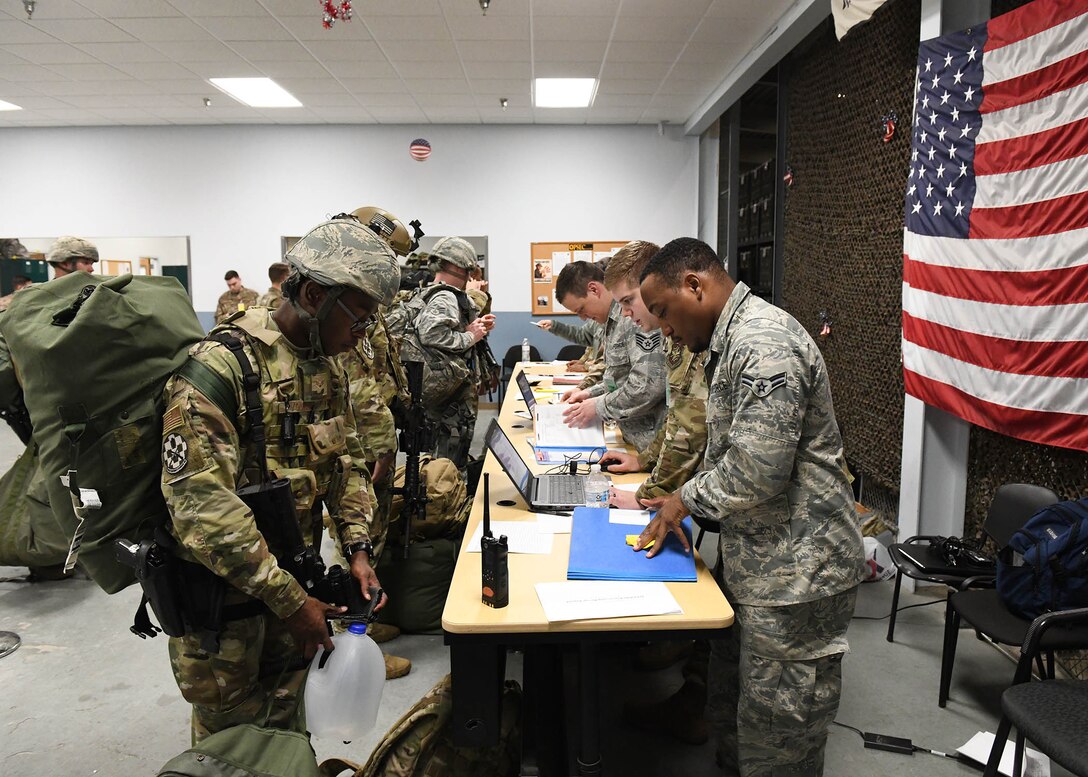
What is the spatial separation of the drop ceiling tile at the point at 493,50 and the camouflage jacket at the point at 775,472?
4.54m

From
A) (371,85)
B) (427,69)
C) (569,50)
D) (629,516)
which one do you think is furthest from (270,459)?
(371,85)

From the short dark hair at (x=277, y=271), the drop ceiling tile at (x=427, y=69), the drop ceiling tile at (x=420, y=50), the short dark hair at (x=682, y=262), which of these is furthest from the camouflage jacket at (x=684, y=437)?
the drop ceiling tile at (x=427, y=69)

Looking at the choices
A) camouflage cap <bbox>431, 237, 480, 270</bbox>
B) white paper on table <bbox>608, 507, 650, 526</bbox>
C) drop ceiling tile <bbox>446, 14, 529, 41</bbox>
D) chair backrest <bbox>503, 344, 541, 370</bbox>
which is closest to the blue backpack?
white paper on table <bbox>608, 507, 650, 526</bbox>

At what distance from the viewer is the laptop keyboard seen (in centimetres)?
215

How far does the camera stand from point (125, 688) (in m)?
2.48

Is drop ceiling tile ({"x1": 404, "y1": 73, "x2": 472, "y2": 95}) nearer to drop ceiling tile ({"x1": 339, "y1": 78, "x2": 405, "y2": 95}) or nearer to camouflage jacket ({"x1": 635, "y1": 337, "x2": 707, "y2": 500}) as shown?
drop ceiling tile ({"x1": 339, "y1": 78, "x2": 405, "y2": 95})

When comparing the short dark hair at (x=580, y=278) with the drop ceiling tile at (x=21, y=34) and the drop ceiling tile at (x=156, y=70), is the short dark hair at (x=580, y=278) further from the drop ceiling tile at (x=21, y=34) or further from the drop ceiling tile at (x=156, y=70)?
the drop ceiling tile at (x=21, y=34)

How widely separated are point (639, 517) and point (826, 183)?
3.45 meters

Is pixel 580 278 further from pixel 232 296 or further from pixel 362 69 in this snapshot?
pixel 232 296

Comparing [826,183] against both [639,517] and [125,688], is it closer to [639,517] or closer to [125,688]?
[639,517]

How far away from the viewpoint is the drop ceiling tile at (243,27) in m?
4.74

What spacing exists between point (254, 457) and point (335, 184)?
722cm

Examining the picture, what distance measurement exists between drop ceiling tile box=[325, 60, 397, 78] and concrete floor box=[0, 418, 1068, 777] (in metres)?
4.59

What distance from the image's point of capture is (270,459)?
1494 millimetres
